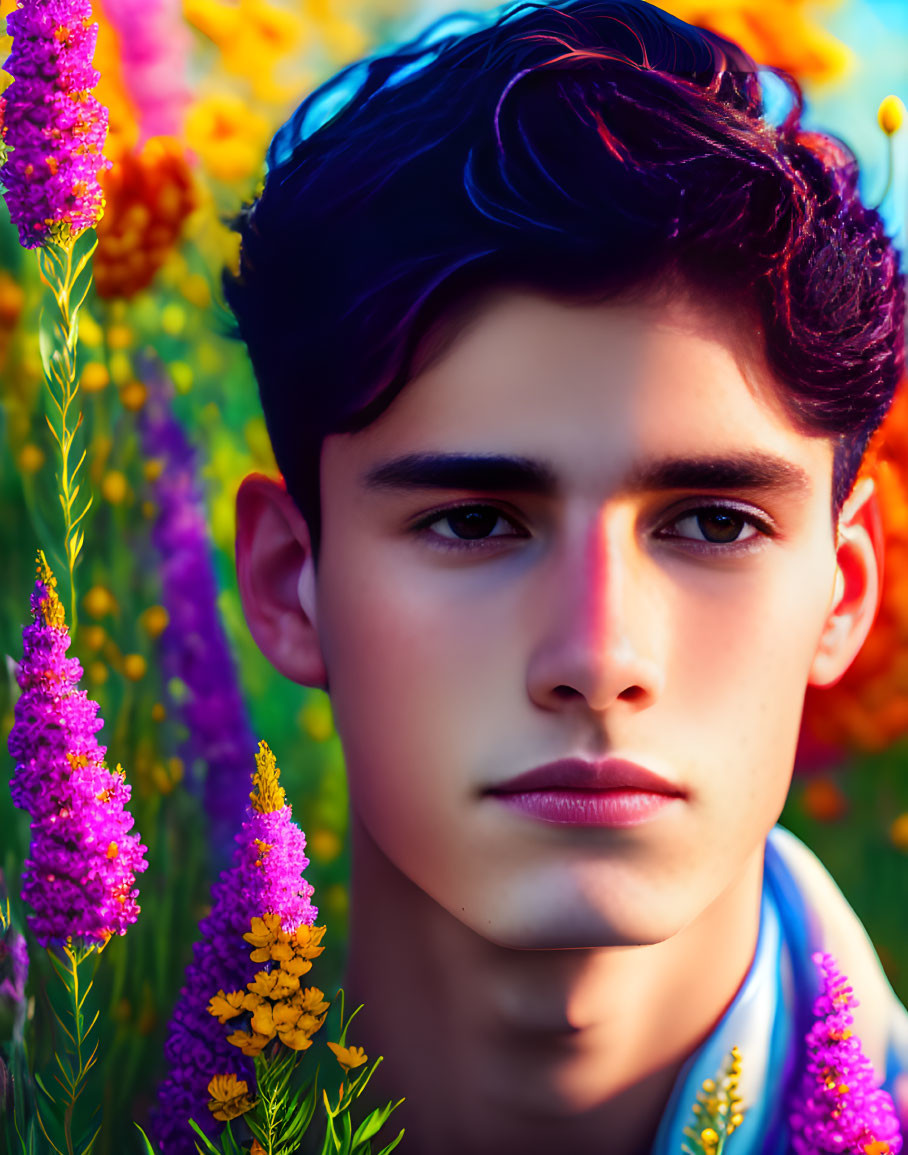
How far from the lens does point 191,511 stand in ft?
→ 5.82

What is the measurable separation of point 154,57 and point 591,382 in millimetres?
776

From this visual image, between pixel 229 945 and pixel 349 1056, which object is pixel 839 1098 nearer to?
pixel 349 1056

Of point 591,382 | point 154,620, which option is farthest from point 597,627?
point 154,620

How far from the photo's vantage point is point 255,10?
5.65 ft

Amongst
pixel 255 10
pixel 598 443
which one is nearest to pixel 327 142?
pixel 255 10

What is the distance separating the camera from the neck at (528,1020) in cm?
168

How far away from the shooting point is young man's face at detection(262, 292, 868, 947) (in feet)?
4.83

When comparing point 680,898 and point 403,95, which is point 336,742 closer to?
point 680,898

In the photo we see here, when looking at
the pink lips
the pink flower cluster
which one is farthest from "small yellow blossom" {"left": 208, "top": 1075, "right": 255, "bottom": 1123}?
the pink flower cluster

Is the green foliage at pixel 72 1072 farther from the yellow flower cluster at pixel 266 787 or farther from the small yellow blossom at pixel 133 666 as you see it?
the small yellow blossom at pixel 133 666

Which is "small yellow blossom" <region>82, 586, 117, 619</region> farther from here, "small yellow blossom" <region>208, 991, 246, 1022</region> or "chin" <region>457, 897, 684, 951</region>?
"chin" <region>457, 897, 684, 951</region>

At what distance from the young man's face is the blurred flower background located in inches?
10.1

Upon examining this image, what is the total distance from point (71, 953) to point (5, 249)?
0.94 m

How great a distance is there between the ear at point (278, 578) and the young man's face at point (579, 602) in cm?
12
